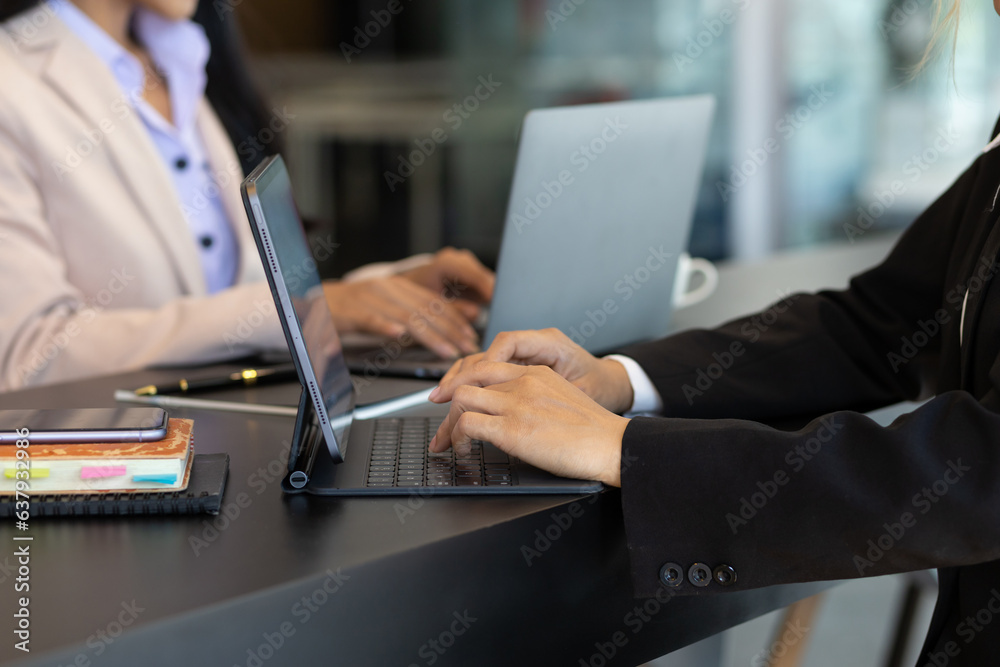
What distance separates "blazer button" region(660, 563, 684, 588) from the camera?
74 centimetres

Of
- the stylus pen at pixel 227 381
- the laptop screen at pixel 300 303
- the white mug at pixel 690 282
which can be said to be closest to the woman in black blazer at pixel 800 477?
the laptop screen at pixel 300 303

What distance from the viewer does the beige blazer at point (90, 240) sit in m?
1.29

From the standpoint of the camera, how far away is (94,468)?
71 centimetres

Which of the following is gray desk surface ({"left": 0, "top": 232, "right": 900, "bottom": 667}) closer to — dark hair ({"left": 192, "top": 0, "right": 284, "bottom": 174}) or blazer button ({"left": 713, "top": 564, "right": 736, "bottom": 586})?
blazer button ({"left": 713, "top": 564, "right": 736, "bottom": 586})

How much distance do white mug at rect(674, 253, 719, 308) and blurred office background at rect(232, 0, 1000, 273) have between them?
117 centimetres

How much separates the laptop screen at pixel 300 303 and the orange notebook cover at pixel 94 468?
0.40ft

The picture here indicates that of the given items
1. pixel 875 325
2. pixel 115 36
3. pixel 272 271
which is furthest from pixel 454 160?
pixel 272 271

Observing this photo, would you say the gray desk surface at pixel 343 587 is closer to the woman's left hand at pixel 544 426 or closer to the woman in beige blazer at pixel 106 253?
the woman's left hand at pixel 544 426

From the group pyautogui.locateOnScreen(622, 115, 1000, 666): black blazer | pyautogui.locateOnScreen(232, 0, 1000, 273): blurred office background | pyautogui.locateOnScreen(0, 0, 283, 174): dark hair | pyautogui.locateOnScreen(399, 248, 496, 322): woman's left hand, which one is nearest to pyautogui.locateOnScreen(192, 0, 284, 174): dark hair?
pyautogui.locateOnScreen(0, 0, 283, 174): dark hair

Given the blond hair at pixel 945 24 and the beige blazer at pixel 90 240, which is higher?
the blond hair at pixel 945 24

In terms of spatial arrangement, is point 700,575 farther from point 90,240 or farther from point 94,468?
point 90,240

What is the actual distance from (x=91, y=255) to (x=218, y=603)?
3.95ft

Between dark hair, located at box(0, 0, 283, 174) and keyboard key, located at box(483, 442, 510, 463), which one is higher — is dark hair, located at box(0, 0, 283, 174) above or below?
below

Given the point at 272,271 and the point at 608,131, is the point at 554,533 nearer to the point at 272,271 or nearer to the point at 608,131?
the point at 272,271
